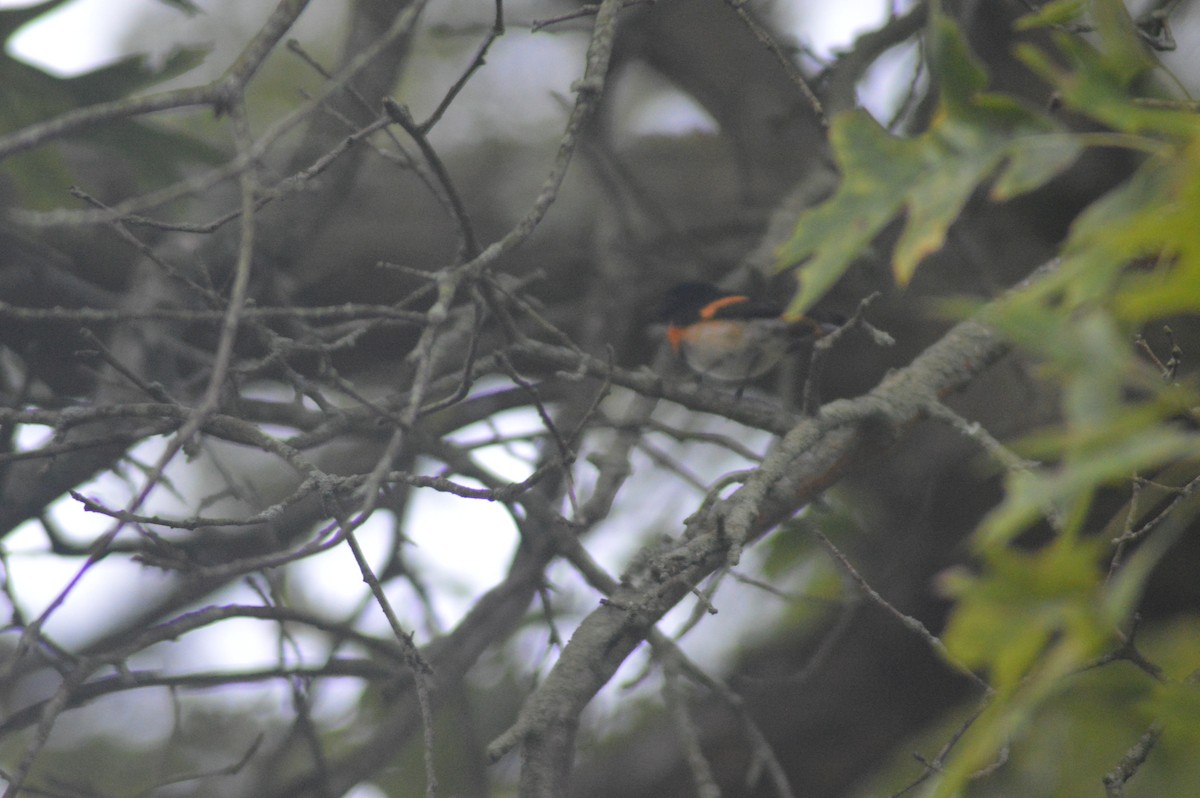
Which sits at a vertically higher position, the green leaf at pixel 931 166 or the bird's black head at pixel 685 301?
the bird's black head at pixel 685 301

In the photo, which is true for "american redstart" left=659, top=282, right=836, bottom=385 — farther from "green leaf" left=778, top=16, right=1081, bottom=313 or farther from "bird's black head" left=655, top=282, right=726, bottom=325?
"green leaf" left=778, top=16, right=1081, bottom=313

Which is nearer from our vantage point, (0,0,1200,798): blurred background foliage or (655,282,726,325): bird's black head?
(0,0,1200,798): blurred background foliage

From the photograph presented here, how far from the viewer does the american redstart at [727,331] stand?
14.3 ft

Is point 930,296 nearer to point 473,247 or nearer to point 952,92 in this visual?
point 473,247

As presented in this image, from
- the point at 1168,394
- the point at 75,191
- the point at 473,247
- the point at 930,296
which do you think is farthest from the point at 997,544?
the point at 930,296

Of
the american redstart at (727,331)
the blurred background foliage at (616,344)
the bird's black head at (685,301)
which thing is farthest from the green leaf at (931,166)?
the bird's black head at (685,301)

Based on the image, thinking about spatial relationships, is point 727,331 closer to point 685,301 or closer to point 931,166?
point 685,301

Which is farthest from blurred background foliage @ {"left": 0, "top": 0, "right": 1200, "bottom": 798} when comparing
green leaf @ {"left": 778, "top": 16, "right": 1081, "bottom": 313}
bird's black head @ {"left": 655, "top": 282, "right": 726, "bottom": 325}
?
green leaf @ {"left": 778, "top": 16, "right": 1081, "bottom": 313}

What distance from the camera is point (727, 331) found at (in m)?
4.66

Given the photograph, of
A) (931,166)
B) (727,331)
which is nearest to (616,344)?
(727,331)

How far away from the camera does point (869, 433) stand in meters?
2.61

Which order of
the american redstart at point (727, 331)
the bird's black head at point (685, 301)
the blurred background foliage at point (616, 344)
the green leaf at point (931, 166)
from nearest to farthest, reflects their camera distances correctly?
the green leaf at point (931, 166) < the blurred background foliage at point (616, 344) < the american redstart at point (727, 331) < the bird's black head at point (685, 301)

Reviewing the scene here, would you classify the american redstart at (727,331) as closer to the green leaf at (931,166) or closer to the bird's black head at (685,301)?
the bird's black head at (685,301)

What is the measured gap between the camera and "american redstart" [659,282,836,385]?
4371 millimetres
